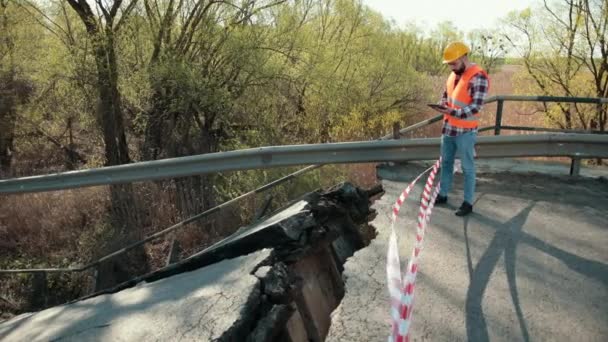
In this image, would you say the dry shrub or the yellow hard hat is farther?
the dry shrub

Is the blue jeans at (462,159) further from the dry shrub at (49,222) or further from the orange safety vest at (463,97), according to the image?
the dry shrub at (49,222)

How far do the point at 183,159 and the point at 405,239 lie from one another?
2646 millimetres

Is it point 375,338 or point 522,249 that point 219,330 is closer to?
point 375,338

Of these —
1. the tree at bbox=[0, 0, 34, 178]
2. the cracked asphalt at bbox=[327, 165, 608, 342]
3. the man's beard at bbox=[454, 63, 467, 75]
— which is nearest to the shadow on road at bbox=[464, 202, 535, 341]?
the cracked asphalt at bbox=[327, 165, 608, 342]

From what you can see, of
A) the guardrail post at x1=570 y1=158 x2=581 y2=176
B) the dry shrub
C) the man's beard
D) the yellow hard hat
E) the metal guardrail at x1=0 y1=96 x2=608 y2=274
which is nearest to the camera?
the yellow hard hat

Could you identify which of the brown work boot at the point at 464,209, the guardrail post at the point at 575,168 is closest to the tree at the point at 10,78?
the brown work boot at the point at 464,209

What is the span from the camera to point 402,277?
11.5 feet

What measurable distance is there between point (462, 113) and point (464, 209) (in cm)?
95

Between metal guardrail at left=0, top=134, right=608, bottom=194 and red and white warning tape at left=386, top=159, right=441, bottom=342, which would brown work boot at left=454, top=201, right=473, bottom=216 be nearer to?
red and white warning tape at left=386, top=159, right=441, bottom=342

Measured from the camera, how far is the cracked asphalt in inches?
114

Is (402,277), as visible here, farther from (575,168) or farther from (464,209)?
(575,168)

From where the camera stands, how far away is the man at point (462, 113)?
15.6ft

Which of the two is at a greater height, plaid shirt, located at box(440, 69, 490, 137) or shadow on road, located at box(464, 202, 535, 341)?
plaid shirt, located at box(440, 69, 490, 137)

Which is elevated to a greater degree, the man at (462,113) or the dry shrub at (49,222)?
the man at (462,113)
